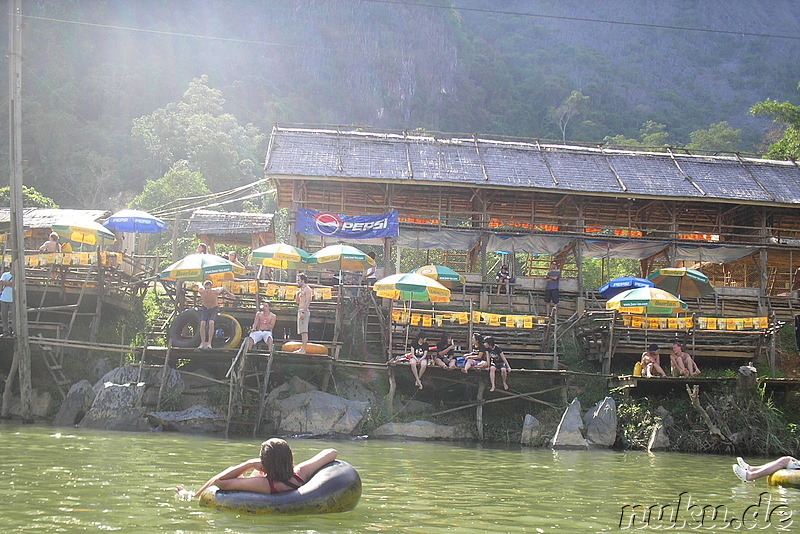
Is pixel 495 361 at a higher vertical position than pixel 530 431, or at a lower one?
higher

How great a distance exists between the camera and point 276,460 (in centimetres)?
711

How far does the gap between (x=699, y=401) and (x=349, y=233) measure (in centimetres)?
1060

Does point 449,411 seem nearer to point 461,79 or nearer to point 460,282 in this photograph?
point 460,282

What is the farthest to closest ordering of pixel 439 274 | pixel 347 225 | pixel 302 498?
1. pixel 347 225
2. pixel 439 274
3. pixel 302 498

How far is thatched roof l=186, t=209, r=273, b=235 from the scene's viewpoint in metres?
22.5

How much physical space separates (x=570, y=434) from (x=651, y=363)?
8.94ft

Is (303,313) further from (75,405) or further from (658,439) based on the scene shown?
(658,439)

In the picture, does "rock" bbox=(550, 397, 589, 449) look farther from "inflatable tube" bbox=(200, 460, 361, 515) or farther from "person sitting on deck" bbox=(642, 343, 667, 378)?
"inflatable tube" bbox=(200, 460, 361, 515)

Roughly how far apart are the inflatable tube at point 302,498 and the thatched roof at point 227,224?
52.3 feet

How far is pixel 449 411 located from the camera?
51.8 ft

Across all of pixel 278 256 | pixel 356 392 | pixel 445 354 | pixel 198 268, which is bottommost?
pixel 356 392

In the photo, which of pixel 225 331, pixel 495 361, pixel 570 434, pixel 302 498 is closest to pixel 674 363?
pixel 570 434

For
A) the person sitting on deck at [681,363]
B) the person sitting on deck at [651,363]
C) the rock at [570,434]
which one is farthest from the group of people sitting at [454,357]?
the person sitting on deck at [681,363]

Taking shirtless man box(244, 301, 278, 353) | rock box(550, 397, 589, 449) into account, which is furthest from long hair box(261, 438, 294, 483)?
rock box(550, 397, 589, 449)
